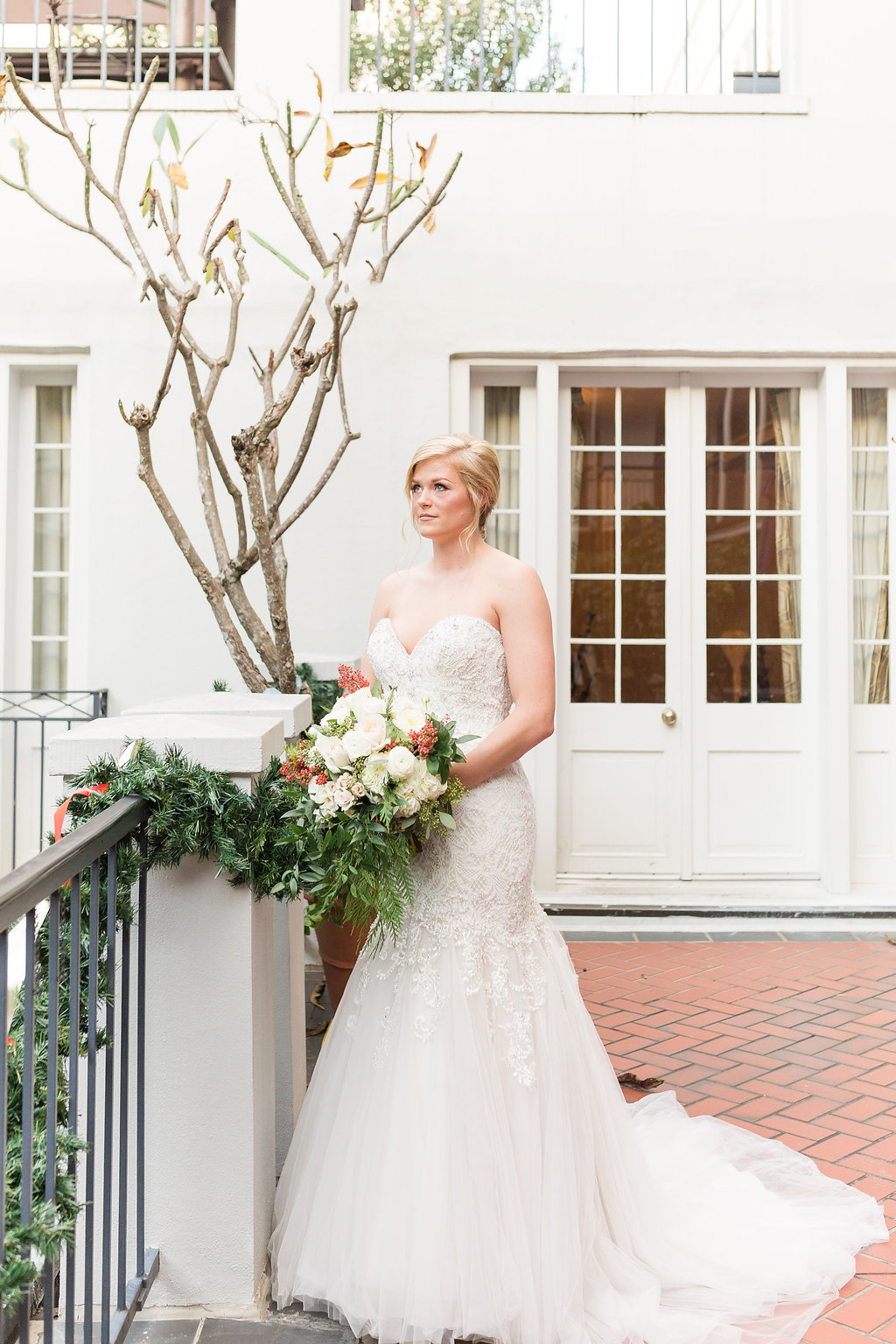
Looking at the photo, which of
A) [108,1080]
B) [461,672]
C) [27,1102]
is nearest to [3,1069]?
[27,1102]

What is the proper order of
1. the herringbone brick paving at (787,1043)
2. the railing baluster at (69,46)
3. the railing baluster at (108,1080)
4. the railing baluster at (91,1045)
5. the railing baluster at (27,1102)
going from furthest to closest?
1. the railing baluster at (69,46)
2. the herringbone brick paving at (787,1043)
3. the railing baluster at (108,1080)
4. the railing baluster at (91,1045)
5. the railing baluster at (27,1102)

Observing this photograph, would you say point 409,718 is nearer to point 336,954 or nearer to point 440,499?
point 440,499

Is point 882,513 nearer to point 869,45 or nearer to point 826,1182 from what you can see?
point 869,45

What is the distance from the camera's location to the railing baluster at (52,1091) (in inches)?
61.8

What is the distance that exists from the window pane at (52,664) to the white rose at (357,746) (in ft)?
14.4

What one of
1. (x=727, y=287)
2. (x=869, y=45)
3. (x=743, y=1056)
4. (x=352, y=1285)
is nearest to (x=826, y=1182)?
(x=743, y=1056)

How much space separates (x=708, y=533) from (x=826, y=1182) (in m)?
3.81

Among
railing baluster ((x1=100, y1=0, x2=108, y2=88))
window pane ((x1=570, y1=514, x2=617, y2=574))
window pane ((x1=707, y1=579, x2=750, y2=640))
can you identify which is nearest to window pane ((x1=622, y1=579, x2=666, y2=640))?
window pane ((x1=570, y1=514, x2=617, y2=574))

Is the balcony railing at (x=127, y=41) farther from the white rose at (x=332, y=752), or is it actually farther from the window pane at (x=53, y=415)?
the white rose at (x=332, y=752)

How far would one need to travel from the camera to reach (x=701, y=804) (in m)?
6.05

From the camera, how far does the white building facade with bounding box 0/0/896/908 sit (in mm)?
5859

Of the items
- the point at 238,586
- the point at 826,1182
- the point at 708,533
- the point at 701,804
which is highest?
the point at 708,533

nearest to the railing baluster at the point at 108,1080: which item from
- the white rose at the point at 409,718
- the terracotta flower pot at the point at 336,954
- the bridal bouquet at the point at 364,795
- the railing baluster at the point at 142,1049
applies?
the railing baluster at the point at 142,1049

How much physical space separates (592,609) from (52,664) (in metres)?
2.93
